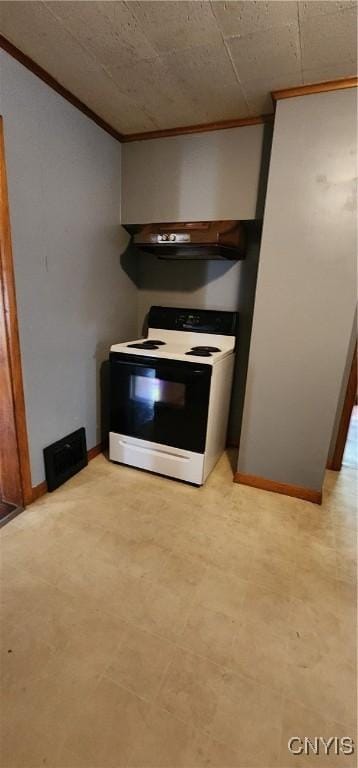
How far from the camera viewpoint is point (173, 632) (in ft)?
4.01

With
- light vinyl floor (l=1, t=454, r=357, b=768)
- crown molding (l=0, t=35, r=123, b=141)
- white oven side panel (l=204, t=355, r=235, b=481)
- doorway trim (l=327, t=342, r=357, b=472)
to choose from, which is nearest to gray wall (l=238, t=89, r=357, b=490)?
white oven side panel (l=204, t=355, r=235, b=481)

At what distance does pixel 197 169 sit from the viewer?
7.02 ft

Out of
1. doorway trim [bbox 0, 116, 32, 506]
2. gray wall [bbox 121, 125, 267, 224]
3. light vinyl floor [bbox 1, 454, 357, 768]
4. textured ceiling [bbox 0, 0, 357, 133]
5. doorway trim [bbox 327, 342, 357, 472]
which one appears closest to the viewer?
light vinyl floor [bbox 1, 454, 357, 768]

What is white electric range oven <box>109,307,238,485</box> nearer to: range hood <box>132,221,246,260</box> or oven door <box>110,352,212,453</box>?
oven door <box>110,352,212,453</box>

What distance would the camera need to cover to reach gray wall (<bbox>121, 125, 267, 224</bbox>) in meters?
2.03

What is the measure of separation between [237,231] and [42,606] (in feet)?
7.21

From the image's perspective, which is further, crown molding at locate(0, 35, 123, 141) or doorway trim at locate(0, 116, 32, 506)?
doorway trim at locate(0, 116, 32, 506)

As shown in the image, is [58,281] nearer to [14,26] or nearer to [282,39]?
[14,26]

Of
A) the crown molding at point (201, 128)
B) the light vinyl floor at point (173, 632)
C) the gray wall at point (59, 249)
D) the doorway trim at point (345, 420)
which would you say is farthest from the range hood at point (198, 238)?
the light vinyl floor at point (173, 632)

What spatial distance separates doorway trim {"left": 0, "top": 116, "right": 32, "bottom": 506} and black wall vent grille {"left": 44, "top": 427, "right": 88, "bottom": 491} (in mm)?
138

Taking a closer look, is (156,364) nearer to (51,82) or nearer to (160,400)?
Answer: (160,400)

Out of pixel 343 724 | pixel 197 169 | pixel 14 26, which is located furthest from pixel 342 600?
pixel 14 26

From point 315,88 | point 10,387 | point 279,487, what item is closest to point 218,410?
point 279,487

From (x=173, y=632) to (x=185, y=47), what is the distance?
7.89 feet
